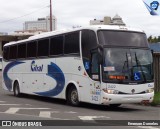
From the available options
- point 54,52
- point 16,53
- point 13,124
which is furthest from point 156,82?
point 13,124

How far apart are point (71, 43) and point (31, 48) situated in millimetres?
4744

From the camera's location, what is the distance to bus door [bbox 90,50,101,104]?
1692 centimetres

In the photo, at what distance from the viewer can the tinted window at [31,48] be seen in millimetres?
22859

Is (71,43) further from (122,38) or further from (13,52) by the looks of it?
(13,52)

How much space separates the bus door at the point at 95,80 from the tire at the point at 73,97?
157cm

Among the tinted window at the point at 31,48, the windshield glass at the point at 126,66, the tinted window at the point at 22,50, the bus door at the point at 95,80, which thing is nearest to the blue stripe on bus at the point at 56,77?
the tinted window at the point at 31,48

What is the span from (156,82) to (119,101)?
769 centimetres

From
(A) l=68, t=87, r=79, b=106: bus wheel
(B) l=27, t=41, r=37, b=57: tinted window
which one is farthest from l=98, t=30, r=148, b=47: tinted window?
(B) l=27, t=41, r=37, b=57: tinted window

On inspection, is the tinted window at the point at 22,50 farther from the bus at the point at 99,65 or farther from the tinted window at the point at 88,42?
the tinted window at the point at 88,42

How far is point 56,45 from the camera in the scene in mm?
20422

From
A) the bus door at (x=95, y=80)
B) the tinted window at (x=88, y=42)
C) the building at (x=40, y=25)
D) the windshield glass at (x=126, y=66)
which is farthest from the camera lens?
the building at (x=40, y=25)

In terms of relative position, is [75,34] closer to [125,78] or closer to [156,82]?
[125,78]

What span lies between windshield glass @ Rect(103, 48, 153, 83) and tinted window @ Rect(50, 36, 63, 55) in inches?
144

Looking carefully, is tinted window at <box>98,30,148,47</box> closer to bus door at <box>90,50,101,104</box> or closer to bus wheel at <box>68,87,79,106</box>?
bus door at <box>90,50,101,104</box>
